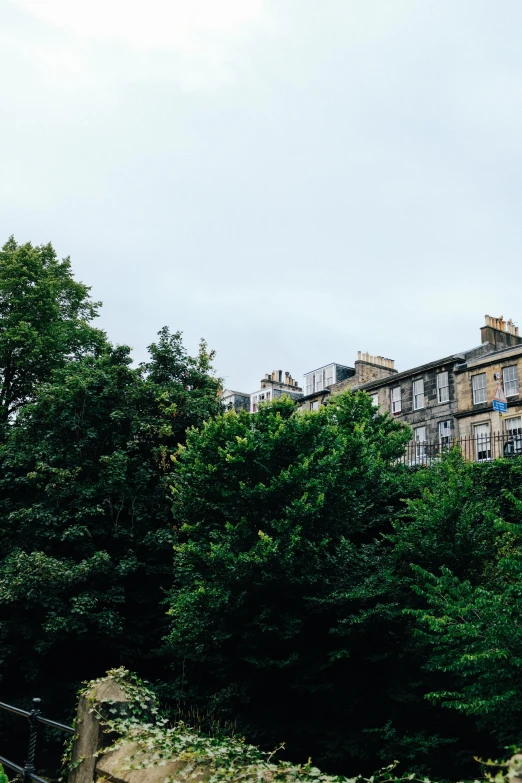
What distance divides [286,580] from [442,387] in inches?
1170

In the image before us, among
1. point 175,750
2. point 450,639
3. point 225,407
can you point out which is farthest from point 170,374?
point 175,750

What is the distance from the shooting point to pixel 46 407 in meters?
25.7

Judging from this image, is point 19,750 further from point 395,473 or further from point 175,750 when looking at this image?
point 175,750

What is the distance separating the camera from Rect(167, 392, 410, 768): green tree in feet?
58.2

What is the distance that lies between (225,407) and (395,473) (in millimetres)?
8621

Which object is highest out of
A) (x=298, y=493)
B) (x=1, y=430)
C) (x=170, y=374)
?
(x=170, y=374)

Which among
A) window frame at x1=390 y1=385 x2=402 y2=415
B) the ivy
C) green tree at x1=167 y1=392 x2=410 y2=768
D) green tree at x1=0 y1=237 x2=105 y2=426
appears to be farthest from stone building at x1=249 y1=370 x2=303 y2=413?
the ivy

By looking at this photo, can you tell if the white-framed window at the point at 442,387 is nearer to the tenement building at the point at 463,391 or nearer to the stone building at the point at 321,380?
the tenement building at the point at 463,391

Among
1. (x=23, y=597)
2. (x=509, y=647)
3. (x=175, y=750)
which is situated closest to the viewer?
(x=175, y=750)

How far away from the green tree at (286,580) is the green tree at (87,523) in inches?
129

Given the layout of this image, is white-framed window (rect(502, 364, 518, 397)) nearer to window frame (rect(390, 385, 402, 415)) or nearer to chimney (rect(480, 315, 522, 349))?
chimney (rect(480, 315, 522, 349))

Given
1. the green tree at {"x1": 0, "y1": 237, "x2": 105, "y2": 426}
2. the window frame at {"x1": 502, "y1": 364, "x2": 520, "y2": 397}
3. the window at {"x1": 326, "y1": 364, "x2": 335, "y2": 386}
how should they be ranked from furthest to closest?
1. the window at {"x1": 326, "y1": 364, "x2": 335, "y2": 386}
2. the window frame at {"x1": 502, "y1": 364, "x2": 520, "y2": 397}
3. the green tree at {"x1": 0, "y1": 237, "x2": 105, "y2": 426}

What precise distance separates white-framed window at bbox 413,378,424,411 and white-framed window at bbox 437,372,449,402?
4.95 ft

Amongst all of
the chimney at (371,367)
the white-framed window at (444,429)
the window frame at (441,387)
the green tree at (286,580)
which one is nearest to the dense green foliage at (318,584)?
the green tree at (286,580)
